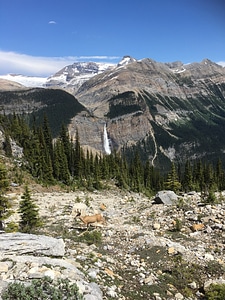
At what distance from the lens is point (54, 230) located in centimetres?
2147

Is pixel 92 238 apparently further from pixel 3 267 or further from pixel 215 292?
pixel 3 267

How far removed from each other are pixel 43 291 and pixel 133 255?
8825 mm

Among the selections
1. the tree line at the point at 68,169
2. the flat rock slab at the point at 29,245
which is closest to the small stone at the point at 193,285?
the flat rock slab at the point at 29,245

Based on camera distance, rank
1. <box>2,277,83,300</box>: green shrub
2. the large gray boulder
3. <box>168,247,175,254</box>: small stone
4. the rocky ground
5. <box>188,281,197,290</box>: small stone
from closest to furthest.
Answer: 1. <box>2,277,83,300</box>: green shrub
2. the rocky ground
3. <box>188,281,197,290</box>: small stone
4. <box>168,247,175,254</box>: small stone
5. the large gray boulder

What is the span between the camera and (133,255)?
16953 millimetres

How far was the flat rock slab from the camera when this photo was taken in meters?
12.2

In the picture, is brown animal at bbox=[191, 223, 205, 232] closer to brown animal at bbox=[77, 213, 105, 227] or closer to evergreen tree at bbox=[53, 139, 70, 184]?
brown animal at bbox=[77, 213, 105, 227]

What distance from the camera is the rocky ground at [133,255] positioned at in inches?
Answer: 444

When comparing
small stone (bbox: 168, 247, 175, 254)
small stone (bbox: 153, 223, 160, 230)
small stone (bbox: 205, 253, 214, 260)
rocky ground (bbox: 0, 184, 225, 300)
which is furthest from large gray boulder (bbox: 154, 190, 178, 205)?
small stone (bbox: 205, 253, 214, 260)

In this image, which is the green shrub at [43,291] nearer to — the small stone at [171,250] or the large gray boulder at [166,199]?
the small stone at [171,250]

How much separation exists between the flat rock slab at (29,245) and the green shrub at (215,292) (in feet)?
23.2

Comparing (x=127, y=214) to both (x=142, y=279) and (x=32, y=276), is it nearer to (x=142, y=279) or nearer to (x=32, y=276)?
(x=142, y=279)

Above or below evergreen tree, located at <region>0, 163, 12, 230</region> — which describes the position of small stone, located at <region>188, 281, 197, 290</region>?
below

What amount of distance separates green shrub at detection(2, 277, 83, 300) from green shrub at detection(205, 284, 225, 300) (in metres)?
6.44
